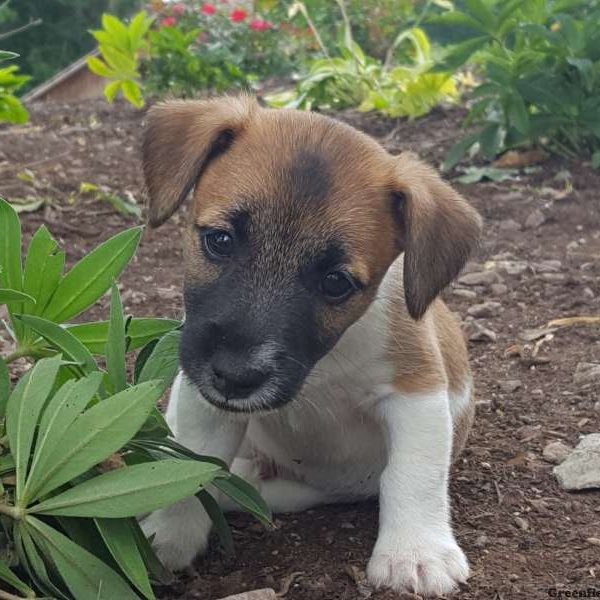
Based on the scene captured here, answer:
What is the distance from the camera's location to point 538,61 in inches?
302

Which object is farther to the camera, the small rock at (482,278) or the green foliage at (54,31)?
the green foliage at (54,31)

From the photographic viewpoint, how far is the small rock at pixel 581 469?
3.73 meters

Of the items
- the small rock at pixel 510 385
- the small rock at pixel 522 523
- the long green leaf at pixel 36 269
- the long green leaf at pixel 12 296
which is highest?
the long green leaf at pixel 12 296

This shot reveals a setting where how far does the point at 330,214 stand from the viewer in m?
3.23

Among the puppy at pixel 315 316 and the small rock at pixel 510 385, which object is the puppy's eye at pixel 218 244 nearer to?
the puppy at pixel 315 316

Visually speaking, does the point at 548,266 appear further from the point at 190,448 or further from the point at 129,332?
Result: the point at 129,332

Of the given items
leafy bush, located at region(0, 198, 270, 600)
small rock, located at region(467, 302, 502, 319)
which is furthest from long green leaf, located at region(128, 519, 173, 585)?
small rock, located at region(467, 302, 502, 319)

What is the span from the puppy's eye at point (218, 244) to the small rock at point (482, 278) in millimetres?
3160

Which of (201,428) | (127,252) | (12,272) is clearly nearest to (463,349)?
(201,428)

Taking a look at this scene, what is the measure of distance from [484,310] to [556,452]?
1796 mm

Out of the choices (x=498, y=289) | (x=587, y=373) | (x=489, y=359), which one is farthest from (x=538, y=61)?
(x=587, y=373)

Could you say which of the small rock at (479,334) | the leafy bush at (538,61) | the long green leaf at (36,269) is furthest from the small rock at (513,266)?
the long green leaf at (36,269)

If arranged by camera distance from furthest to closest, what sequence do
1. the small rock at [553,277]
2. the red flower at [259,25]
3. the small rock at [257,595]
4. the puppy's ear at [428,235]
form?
the red flower at [259,25] → the small rock at [553,277] → the puppy's ear at [428,235] → the small rock at [257,595]

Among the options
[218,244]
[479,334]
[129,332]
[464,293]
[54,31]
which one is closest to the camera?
[129,332]
